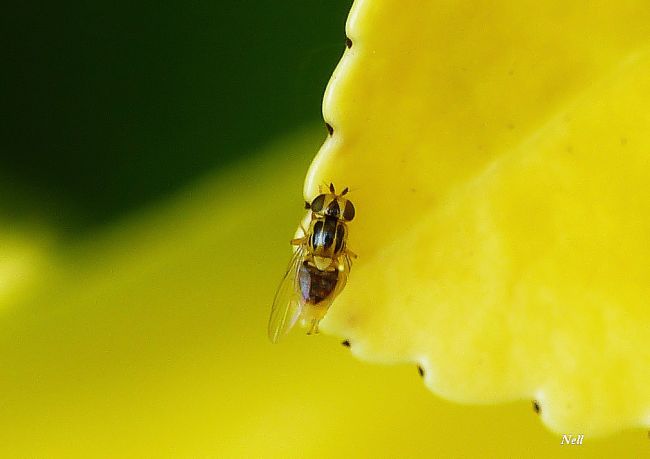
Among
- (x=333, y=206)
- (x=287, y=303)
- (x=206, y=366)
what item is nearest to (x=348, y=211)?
(x=333, y=206)

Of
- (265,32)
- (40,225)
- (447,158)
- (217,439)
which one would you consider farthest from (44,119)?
(447,158)

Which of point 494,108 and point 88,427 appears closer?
point 494,108

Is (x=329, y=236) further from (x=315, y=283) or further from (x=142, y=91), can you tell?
(x=142, y=91)

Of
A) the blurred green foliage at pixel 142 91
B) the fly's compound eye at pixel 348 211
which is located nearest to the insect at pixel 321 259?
the fly's compound eye at pixel 348 211

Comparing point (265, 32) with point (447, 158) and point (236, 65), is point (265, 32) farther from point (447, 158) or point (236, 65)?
point (447, 158)

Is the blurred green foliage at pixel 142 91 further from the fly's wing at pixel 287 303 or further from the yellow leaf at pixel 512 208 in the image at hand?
the yellow leaf at pixel 512 208
